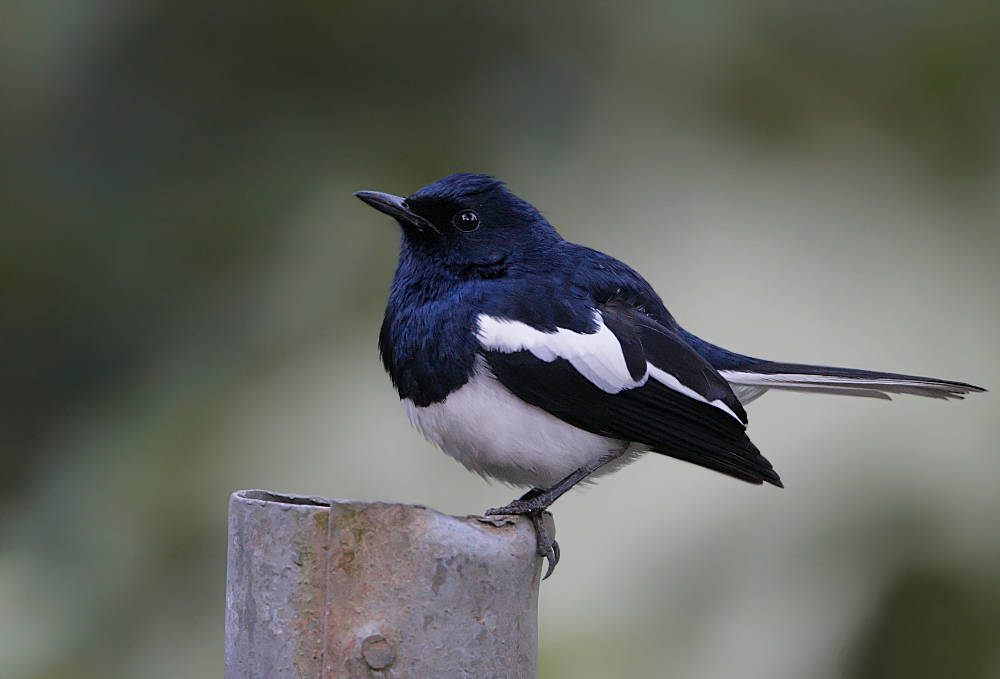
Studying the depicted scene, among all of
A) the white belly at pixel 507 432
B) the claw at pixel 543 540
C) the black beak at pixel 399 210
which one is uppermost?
the black beak at pixel 399 210

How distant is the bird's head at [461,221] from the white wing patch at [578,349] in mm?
205

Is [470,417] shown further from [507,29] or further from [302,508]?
[507,29]

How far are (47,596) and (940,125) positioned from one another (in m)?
3.76

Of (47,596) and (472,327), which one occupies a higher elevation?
(472,327)

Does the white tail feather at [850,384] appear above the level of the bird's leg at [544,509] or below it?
above

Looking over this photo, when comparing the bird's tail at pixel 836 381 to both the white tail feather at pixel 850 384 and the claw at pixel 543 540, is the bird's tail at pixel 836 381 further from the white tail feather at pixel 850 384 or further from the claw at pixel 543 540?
the claw at pixel 543 540

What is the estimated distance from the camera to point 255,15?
12.6ft

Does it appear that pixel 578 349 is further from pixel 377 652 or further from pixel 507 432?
pixel 377 652

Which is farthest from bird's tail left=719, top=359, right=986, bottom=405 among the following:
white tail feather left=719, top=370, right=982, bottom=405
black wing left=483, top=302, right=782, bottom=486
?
black wing left=483, top=302, right=782, bottom=486

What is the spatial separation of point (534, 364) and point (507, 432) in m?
0.14

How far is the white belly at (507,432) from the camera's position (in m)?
1.88

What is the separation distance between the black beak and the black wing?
343mm

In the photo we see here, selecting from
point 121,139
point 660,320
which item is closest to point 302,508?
point 660,320

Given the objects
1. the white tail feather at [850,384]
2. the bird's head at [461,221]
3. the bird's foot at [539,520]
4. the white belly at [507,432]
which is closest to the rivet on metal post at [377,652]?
the bird's foot at [539,520]
